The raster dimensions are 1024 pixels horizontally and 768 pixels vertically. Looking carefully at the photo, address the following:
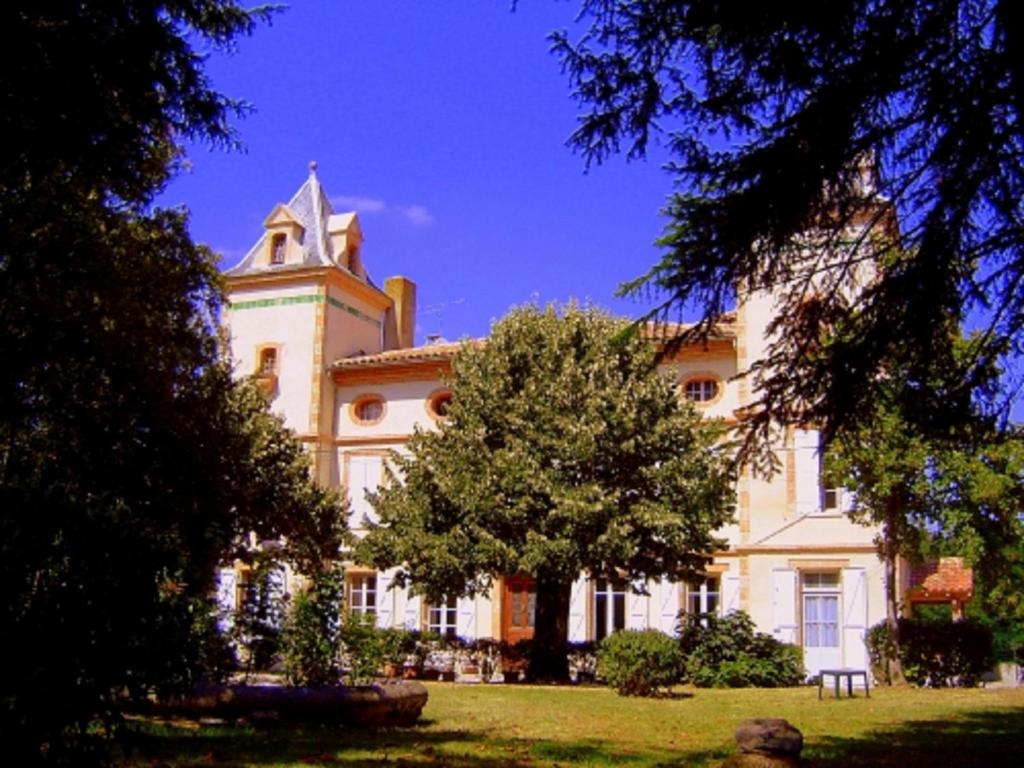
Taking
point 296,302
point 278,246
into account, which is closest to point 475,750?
point 296,302

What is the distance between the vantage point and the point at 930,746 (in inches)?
428

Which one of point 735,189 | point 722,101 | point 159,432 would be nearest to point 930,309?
point 735,189

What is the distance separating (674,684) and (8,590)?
701 inches

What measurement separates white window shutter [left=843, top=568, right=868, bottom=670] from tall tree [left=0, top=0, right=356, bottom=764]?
533 inches

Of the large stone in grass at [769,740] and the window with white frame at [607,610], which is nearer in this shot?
the large stone in grass at [769,740]

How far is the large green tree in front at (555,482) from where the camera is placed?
2034 centimetres

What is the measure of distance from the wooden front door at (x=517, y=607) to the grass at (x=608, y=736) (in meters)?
10.3

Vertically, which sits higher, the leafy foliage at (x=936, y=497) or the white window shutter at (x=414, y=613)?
the leafy foliage at (x=936, y=497)

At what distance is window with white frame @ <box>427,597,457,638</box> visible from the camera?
27828mm

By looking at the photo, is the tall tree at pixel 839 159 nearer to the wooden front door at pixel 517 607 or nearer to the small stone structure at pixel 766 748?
the small stone structure at pixel 766 748

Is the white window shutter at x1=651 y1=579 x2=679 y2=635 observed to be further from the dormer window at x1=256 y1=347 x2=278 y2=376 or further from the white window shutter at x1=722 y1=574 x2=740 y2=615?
the dormer window at x1=256 y1=347 x2=278 y2=376

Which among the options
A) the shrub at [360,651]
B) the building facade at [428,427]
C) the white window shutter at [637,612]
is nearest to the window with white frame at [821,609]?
the building facade at [428,427]

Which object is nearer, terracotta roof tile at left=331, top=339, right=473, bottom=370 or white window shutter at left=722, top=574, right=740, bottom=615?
white window shutter at left=722, top=574, right=740, bottom=615

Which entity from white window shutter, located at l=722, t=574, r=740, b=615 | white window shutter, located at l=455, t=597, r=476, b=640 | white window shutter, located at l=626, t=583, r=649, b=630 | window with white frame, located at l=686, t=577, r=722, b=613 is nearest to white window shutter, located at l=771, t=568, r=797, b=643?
white window shutter, located at l=722, t=574, r=740, b=615
